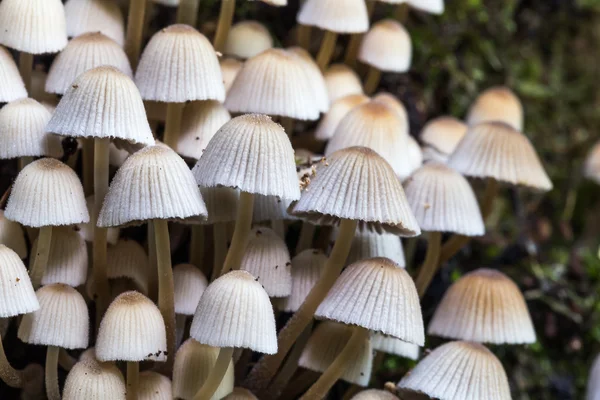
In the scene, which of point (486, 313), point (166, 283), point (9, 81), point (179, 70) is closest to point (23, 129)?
point (9, 81)

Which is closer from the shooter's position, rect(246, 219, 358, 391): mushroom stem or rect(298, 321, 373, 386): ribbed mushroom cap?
rect(246, 219, 358, 391): mushroom stem

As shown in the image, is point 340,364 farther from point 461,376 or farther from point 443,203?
point 443,203

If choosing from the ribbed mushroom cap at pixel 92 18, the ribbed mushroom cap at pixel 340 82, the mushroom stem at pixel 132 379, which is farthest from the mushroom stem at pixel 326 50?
the mushroom stem at pixel 132 379

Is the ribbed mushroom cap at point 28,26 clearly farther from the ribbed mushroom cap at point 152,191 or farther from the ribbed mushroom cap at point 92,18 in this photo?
the ribbed mushroom cap at point 152,191

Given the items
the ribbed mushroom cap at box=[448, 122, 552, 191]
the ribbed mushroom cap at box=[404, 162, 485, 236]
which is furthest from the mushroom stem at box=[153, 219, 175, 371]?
the ribbed mushroom cap at box=[448, 122, 552, 191]

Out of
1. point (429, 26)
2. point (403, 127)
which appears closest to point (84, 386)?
point (403, 127)

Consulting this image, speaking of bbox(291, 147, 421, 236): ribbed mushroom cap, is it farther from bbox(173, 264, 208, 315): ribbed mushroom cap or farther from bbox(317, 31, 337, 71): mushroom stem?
bbox(317, 31, 337, 71): mushroom stem

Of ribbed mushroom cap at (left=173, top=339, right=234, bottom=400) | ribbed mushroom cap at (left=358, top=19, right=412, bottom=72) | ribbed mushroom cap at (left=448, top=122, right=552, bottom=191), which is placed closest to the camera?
ribbed mushroom cap at (left=173, top=339, right=234, bottom=400)
